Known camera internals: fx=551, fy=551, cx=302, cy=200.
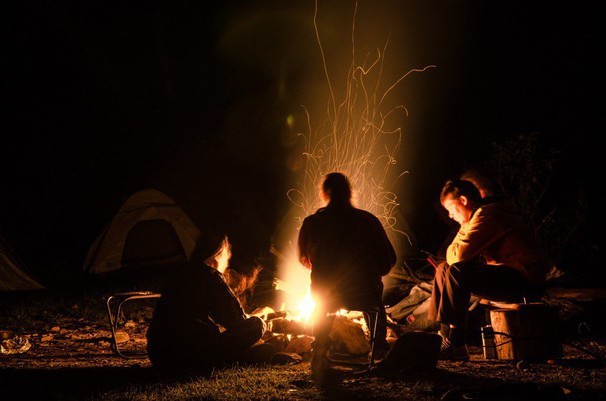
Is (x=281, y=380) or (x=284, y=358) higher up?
(x=284, y=358)

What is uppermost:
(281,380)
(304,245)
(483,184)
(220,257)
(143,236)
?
(143,236)

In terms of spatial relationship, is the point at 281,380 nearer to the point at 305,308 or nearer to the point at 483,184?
the point at 305,308

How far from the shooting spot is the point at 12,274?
9383 millimetres

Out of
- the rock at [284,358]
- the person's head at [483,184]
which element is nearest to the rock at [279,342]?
the rock at [284,358]

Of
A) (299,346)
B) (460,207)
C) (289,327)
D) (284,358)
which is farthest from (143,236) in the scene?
A: (460,207)

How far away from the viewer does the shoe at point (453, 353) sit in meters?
4.76

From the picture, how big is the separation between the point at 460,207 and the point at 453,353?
4.21ft

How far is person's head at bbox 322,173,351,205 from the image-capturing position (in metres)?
4.68

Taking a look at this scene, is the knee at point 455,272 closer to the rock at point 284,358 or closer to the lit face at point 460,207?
the lit face at point 460,207

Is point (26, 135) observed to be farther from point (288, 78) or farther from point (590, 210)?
point (590, 210)

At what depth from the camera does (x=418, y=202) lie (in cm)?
1565

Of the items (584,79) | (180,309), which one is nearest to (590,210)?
(584,79)

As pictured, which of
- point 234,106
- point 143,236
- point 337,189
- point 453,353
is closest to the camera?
point 337,189

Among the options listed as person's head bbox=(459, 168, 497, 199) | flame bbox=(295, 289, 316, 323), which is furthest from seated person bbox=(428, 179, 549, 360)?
flame bbox=(295, 289, 316, 323)
